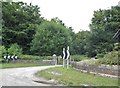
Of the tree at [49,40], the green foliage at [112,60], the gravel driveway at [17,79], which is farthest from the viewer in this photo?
the tree at [49,40]

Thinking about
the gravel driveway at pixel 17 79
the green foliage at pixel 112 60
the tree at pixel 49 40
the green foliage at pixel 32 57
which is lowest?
the gravel driveway at pixel 17 79

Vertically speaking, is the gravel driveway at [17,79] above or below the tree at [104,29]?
below

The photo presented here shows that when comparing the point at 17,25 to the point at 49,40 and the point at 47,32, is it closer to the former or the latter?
the point at 47,32

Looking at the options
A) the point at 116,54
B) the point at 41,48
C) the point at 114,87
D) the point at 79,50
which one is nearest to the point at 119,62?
the point at 116,54

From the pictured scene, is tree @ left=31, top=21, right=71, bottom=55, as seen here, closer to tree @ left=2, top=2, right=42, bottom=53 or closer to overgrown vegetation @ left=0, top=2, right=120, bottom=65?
overgrown vegetation @ left=0, top=2, right=120, bottom=65

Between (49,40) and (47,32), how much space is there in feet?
5.74

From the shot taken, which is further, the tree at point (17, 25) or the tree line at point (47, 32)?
the tree at point (17, 25)

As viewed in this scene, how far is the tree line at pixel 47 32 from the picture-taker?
160ft

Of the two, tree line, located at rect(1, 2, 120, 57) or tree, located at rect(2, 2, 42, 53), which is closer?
tree line, located at rect(1, 2, 120, 57)

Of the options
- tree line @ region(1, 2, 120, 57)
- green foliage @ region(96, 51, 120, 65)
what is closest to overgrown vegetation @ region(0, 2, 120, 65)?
tree line @ region(1, 2, 120, 57)

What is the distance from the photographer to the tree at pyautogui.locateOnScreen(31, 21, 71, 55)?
5088 centimetres

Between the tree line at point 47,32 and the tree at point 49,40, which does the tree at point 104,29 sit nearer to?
the tree line at point 47,32

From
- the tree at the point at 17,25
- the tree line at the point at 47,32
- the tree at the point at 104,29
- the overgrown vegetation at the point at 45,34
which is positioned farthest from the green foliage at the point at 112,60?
the tree at the point at 17,25

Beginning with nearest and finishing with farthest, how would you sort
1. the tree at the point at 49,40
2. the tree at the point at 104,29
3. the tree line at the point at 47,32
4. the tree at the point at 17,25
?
1. the tree at the point at 104,29
2. the tree line at the point at 47,32
3. the tree at the point at 49,40
4. the tree at the point at 17,25
